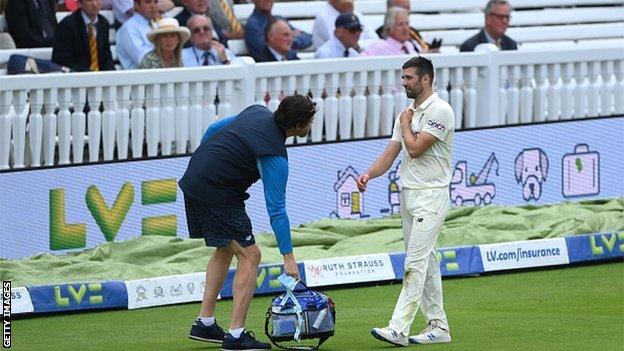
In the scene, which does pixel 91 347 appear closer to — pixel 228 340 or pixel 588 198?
pixel 228 340

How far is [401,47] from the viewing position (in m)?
17.2

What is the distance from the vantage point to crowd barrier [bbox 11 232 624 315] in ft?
39.2

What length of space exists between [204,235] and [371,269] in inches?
139

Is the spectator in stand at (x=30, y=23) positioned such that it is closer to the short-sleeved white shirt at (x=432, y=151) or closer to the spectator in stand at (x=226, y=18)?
the spectator in stand at (x=226, y=18)

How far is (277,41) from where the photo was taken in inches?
648

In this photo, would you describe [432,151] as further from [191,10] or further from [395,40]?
[395,40]

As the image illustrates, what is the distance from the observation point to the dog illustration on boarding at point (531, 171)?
54.1 feet

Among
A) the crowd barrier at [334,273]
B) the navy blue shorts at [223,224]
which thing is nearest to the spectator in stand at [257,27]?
the crowd barrier at [334,273]

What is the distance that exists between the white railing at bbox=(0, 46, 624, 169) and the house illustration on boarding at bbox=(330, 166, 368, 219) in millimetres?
567

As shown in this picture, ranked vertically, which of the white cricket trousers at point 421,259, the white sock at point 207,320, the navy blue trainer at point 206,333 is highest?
the white cricket trousers at point 421,259

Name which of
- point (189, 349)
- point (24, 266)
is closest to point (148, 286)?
point (24, 266)

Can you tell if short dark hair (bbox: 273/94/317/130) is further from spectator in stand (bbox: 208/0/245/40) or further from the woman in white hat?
spectator in stand (bbox: 208/0/245/40)

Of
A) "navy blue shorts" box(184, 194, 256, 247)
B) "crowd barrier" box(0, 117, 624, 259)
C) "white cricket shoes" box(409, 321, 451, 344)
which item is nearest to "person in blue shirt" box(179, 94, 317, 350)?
"navy blue shorts" box(184, 194, 256, 247)

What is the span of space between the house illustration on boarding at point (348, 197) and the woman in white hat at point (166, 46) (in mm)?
2002
